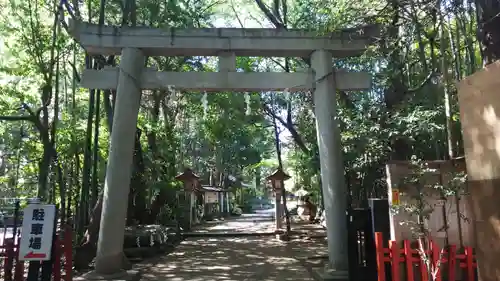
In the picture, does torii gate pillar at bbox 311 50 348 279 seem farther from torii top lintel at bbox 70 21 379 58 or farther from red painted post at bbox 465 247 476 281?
red painted post at bbox 465 247 476 281

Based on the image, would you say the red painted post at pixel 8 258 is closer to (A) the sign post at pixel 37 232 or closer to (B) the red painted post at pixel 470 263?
(A) the sign post at pixel 37 232

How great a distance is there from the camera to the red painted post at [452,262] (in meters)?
4.97

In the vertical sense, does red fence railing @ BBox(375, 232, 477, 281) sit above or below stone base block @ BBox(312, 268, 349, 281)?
above

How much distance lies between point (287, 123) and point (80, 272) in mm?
9687

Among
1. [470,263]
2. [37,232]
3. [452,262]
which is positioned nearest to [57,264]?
[37,232]

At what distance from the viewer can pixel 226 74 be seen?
6910 mm

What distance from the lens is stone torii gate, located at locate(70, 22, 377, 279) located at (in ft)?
21.5

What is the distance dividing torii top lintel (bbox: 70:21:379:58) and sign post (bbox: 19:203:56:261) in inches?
127

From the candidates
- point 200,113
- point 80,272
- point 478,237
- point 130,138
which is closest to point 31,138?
point 200,113

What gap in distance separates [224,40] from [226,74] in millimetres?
616

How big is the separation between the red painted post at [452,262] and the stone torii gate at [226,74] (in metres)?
1.77

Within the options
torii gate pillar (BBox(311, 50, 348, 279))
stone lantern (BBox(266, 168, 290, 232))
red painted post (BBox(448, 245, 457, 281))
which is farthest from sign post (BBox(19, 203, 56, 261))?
stone lantern (BBox(266, 168, 290, 232))

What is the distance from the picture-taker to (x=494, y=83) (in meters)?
2.49

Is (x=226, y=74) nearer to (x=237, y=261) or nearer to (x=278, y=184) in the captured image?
(x=237, y=261)
